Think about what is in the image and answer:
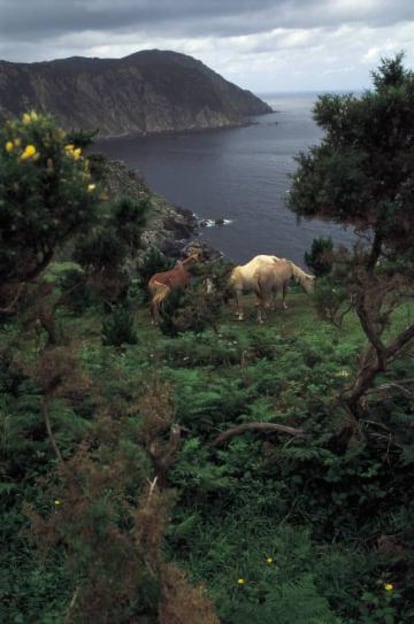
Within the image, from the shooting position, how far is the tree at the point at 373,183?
25.7 feet

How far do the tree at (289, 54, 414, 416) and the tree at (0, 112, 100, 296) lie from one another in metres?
3.35

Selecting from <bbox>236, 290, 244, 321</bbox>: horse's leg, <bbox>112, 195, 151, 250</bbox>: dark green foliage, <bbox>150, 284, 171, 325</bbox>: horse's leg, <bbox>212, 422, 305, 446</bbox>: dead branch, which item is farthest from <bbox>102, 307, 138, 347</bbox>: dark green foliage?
<bbox>212, 422, 305, 446</bbox>: dead branch

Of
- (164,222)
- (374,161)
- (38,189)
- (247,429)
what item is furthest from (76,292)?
(164,222)

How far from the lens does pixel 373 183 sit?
806cm

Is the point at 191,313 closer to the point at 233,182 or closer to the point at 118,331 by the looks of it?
the point at 118,331

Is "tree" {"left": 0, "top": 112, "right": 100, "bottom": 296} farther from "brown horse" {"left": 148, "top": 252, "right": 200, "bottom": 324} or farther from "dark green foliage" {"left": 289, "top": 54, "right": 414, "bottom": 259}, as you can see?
"brown horse" {"left": 148, "top": 252, "right": 200, "bottom": 324}

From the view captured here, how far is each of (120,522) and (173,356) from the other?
6.41m

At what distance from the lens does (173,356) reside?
13555 mm

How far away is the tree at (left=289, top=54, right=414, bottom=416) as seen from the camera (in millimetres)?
7832

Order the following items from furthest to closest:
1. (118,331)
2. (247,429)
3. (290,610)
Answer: (118,331)
(247,429)
(290,610)

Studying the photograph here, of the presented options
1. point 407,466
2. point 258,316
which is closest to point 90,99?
point 258,316

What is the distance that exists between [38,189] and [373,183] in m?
4.48

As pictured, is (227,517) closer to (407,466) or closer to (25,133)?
(407,466)

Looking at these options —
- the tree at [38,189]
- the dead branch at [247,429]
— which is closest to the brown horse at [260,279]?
the dead branch at [247,429]
